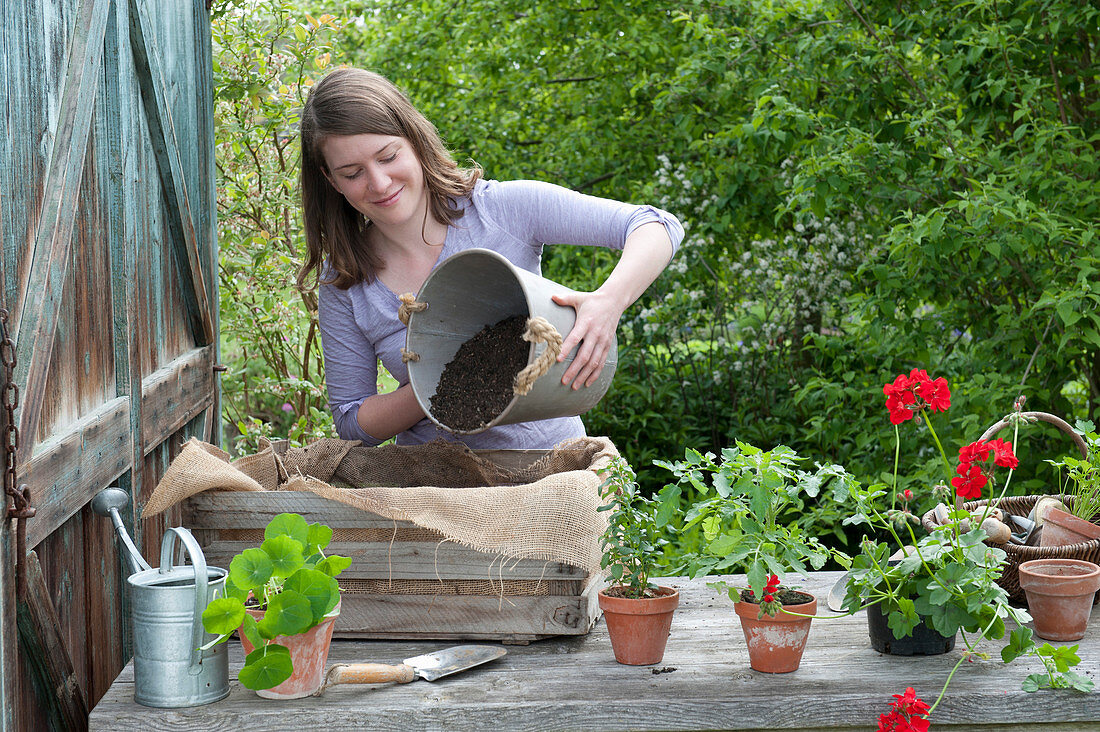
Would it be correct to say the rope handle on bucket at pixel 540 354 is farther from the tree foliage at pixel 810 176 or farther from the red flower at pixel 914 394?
the tree foliage at pixel 810 176

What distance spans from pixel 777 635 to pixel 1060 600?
457mm

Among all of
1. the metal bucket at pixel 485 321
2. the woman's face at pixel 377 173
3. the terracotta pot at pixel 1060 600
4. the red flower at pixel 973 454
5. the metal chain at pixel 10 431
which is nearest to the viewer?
the metal chain at pixel 10 431

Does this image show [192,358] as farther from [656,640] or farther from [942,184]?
[942,184]

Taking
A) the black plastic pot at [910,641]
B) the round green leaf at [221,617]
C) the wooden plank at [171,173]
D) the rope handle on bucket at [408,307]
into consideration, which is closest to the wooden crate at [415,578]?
the round green leaf at [221,617]

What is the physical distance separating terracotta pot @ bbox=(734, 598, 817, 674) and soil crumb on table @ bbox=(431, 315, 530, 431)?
2.21 ft

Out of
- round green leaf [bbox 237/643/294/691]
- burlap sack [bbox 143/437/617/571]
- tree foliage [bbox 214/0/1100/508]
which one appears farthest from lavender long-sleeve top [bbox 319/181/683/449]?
tree foliage [bbox 214/0/1100/508]

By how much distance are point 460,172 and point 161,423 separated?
0.86 meters

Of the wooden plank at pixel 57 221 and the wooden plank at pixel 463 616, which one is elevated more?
the wooden plank at pixel 57 221

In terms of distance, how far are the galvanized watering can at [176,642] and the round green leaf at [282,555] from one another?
9 centimetres

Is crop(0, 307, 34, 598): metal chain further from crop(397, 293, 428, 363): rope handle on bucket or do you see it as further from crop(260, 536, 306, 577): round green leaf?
crop(397, 293, 428, 363): rope handle on bucket

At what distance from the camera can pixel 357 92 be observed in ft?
6.82

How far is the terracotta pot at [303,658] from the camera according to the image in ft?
4.40

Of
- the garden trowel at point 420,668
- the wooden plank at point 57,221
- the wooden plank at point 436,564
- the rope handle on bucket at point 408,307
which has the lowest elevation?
the garden trowel at point 420,668

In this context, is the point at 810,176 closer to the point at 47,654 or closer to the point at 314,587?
the point at 314,587
